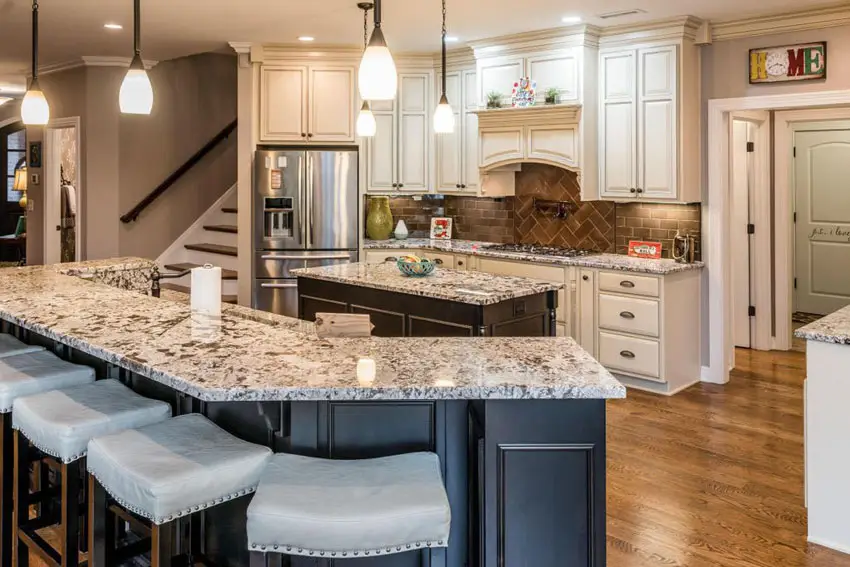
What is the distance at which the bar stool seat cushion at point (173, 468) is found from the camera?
1.88 m

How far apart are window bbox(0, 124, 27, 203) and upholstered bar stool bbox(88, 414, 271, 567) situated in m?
11.7

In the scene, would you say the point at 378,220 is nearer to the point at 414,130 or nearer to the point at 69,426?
the point at 414,130

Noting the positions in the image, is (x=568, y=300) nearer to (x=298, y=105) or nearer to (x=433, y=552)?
(x=298, y=105)

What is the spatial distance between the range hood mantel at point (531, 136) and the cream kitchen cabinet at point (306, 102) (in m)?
1.16

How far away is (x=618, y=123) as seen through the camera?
5.48 meters

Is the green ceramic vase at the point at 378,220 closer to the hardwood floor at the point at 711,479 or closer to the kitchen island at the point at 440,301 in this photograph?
the kitchen island at the point at 440,301

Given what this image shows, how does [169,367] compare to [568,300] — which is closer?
[169,367]

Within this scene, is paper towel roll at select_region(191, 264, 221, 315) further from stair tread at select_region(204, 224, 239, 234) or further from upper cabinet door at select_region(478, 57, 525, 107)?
stair tread at select_region(204, 224, 239, 234)

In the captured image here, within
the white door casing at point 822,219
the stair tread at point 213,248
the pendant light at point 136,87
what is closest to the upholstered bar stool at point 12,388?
the pendant light at point 136,87

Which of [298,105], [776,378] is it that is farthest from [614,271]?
[298,105]

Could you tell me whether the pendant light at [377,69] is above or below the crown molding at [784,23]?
below

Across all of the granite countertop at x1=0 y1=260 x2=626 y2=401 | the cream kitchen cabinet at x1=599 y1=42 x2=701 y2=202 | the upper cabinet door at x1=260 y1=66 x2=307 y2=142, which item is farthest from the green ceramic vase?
the granite countertop at x1=0 y1=260 x2=626 y2=401

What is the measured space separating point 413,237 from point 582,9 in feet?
9.17

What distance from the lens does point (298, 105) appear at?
20.6ft
